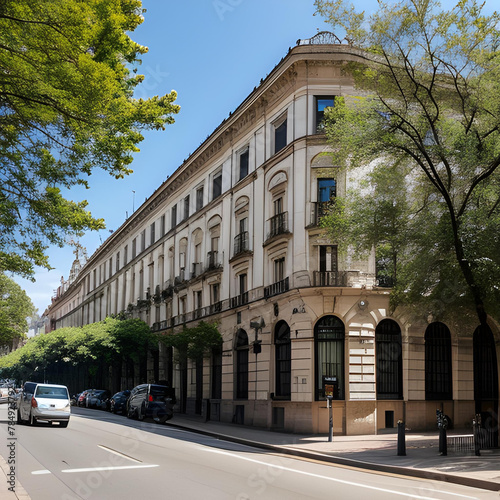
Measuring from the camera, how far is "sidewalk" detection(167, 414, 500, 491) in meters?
13.8

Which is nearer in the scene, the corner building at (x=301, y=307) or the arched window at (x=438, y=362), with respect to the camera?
the corner building at (x=301, y=307)

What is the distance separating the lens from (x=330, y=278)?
91.5ft

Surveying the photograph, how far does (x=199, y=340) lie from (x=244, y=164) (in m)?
9.91

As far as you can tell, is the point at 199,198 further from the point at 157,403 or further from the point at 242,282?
the point at 157,403

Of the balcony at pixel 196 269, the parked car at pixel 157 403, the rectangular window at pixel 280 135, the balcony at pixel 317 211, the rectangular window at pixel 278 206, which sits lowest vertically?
the parked car at pixel 157 403

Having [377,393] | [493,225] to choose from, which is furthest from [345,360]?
[493,225]

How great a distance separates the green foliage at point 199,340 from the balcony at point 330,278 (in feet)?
30.2

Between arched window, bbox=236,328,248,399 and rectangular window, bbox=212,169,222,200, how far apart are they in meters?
9.47

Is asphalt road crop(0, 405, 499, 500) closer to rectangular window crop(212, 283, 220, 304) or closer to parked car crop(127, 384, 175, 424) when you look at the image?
parked car crop(127, 384, 175, 424)

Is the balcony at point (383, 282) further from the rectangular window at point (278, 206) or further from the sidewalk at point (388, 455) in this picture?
the sidewalk at point (388, 455)

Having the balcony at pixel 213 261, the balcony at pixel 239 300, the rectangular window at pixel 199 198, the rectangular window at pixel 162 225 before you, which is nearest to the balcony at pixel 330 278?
the balcony at pixel 239 300

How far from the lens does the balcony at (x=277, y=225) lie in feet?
98.7

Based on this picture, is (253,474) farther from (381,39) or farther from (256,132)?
(256,132)

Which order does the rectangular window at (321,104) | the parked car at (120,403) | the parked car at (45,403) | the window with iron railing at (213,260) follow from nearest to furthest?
the parked car at (45,403) → the rectangular window at (321,104) → the window with iron railing at (213,260) → the parked car at (120,403)
